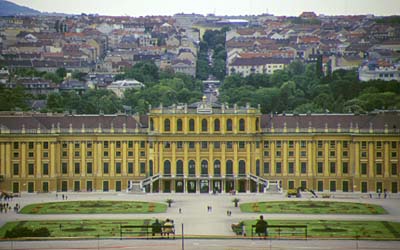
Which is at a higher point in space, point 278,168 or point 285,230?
point 278,168

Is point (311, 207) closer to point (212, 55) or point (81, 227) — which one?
point (81, 227)

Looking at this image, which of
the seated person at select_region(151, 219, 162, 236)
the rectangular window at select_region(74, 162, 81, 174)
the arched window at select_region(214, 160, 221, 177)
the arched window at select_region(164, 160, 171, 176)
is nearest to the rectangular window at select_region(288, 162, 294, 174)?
the arched window at select_region(214, 160, 221, 177)

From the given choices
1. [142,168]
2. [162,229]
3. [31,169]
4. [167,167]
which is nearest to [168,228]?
[162,229]

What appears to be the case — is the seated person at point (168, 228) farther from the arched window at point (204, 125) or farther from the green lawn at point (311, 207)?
the arched window at point (204, 125)

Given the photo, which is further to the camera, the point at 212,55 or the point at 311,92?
the point at 212,55

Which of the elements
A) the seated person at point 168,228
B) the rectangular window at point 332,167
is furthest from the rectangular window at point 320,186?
the seated person at point 168,228

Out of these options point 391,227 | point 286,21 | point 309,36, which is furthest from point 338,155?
point 286,21
